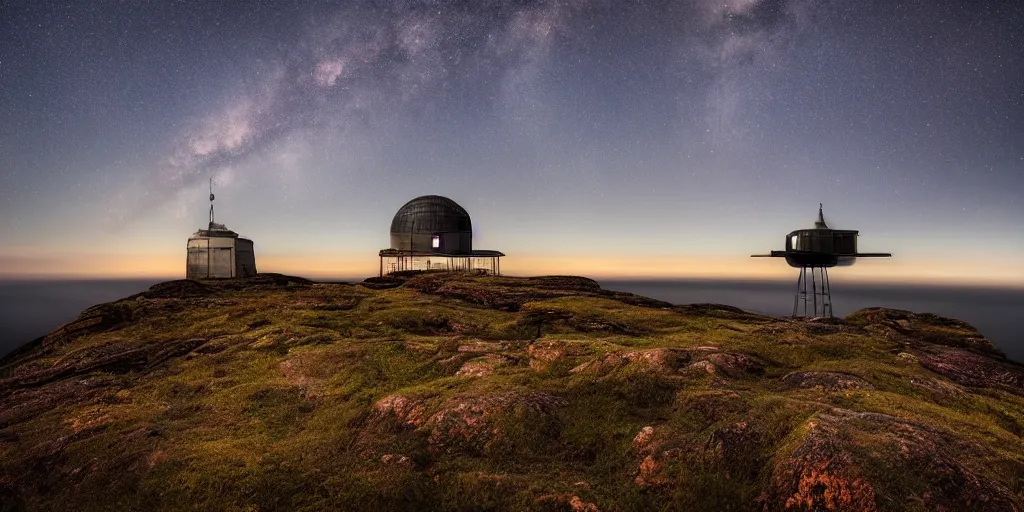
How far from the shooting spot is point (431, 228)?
6988cm

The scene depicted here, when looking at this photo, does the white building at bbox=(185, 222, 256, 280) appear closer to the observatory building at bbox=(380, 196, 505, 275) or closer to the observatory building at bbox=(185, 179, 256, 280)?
the observatory building at bbox=(185, 179, 256, 280)

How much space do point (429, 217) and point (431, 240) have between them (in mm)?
3436

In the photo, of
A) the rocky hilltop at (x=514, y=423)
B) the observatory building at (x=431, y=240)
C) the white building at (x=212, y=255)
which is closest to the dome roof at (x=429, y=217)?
the observatory building at (x=431, y=240)

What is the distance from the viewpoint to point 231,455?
12289 millimetres

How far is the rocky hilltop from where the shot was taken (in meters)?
9.48

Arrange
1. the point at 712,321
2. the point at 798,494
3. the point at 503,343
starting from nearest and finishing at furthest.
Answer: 1. the point at 798,494
2. the point at 503,343
3. the point at 712,321

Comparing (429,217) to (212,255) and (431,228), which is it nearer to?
(431,228)

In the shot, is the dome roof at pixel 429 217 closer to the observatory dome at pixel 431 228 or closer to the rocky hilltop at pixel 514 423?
the observatory dome at pixel 431 228

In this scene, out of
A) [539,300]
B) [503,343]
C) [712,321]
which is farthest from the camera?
[539,300]

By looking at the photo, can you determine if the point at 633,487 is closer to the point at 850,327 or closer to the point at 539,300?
the point at 850,327

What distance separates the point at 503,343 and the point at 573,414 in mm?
9191

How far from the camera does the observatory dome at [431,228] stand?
6956 centimetres

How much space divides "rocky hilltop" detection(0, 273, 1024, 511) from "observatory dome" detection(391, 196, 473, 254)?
42923mm

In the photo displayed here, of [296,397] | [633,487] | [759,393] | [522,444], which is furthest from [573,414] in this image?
[296,397]
